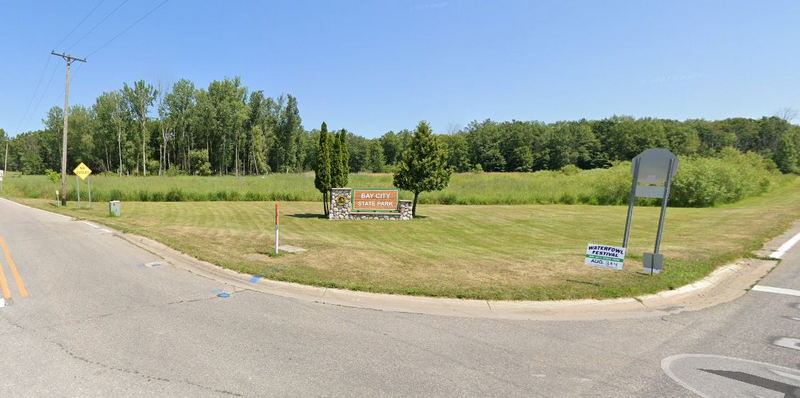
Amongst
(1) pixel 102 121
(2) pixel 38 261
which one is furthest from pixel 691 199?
(1) pixel 102 121

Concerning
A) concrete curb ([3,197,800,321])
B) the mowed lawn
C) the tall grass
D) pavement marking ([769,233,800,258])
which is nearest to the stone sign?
the mowed lawn

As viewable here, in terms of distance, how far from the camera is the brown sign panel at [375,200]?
67.3 ft

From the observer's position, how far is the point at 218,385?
3572 mm

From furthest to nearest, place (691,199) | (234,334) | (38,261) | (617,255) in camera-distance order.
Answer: (691,199)
(38,261)
(617,255)
(234,334)

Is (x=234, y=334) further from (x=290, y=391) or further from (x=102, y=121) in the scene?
(x=102, y=121)

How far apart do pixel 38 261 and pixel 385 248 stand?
8538 millimetres

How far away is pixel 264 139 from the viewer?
7450 cm

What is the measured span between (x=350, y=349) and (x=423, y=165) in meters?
16.8

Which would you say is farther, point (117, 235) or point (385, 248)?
point (117, 235)

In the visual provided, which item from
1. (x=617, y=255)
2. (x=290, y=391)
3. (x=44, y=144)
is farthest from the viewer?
(x=44, y=144)

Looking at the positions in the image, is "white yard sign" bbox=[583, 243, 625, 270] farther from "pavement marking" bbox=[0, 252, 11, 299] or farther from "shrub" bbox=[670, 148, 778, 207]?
"shrub" bbox=[670, 148, 778, 207]

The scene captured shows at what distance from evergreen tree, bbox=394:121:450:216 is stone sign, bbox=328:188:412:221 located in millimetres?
1203

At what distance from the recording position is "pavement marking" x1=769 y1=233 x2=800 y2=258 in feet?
33.5

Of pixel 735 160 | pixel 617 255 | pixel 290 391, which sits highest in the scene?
pixel 735 160
